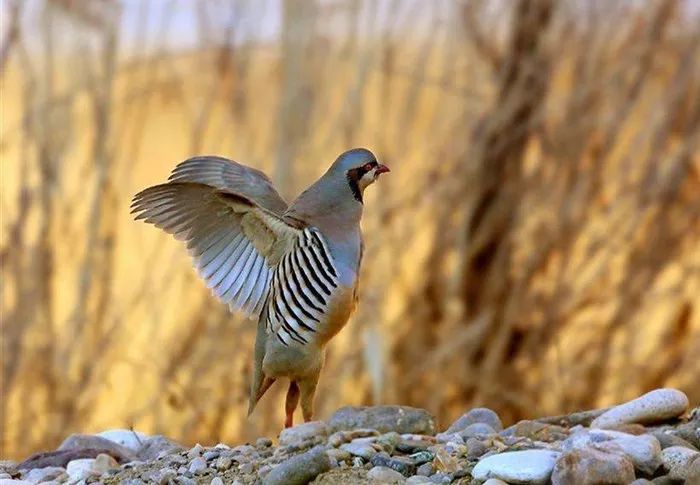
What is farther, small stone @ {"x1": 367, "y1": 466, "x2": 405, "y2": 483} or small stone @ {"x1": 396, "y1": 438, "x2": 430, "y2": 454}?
small stone @ {"x1": 396, "y1": 438, "x2": 430, "y2": 454}

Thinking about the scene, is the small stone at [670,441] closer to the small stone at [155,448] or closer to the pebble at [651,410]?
the pebble at [651,410]

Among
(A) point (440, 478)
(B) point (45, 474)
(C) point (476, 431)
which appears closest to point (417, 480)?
(A) point (440, 478)

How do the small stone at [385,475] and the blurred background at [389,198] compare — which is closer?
the small stone at [385,475]

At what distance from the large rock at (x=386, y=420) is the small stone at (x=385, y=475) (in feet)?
1.00

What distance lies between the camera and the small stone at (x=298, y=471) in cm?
208

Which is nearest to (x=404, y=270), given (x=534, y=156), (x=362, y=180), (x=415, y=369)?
(x=415, y=369)

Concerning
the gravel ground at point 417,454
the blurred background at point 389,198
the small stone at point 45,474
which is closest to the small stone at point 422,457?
the gravel ground at point 417,454

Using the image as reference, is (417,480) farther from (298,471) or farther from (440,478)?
(298,471)

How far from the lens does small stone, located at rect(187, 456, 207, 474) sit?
2.27 m

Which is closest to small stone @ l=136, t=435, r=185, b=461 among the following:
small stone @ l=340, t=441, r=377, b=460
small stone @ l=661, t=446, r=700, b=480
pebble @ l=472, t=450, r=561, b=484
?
small stone @ l=340, t=441, r=377, b=460

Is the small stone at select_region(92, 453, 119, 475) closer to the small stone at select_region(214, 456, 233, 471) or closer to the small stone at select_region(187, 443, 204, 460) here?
the small stone at select_region(187, 443, 204, 460)

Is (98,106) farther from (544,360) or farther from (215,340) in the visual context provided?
(544,360)

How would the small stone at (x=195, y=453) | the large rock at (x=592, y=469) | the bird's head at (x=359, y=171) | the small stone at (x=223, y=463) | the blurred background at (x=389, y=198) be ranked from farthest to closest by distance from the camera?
1. the blurred background at (x=389, y=198)
2. the bird's head at (x=359, y=171)
3. the small stone at (x=195, y=453)
4. the small stone at (x=223, y=463)
5. the large rock at (x=592, y=469)

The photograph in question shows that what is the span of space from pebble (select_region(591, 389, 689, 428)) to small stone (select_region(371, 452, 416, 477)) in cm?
49
